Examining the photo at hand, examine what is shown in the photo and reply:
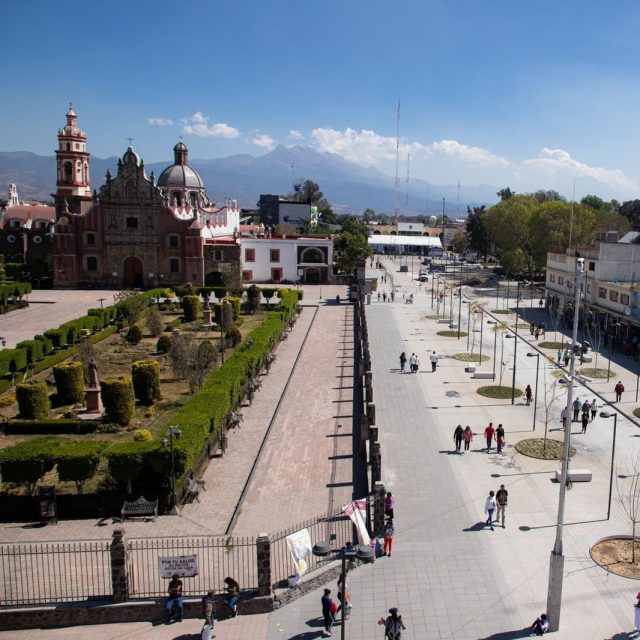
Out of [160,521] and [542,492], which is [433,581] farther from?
[160,521]

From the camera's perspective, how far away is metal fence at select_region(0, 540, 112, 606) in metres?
13.8

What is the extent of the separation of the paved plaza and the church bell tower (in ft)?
148

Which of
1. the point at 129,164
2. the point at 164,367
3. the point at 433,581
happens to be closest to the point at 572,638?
the point at 433,581

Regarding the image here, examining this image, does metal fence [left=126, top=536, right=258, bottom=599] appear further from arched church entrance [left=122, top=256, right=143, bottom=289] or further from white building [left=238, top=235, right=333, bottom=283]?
white building [left=238, top=235, right=333, bottom=283]

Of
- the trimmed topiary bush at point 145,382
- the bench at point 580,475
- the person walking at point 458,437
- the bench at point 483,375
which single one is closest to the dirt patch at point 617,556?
the bench at point 580,475

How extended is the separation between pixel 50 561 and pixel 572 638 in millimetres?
11489

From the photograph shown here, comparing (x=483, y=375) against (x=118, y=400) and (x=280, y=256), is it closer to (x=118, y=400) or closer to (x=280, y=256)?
(x=118, y=400)

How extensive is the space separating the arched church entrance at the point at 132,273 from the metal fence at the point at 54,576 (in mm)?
51474

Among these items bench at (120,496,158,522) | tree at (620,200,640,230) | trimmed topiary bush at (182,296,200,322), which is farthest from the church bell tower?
tree at (620,200,640,230)

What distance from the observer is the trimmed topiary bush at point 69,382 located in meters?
27.7

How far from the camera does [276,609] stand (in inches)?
540

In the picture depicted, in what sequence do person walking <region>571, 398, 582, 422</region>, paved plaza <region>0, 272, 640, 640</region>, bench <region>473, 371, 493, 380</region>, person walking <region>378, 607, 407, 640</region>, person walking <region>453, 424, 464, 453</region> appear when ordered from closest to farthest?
person walking <region>378, 607, 407, 640</region>, paved plaza <region>0, 272, 640, 640</region>, person walking <region>453, 424, 464, 453</region>, person walking <region>571, 398, 582, 422</region>, bench <region>473, 371, 493, 380</region>

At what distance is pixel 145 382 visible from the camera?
2733 centimetres

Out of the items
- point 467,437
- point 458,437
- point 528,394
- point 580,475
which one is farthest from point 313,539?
point 528,394
